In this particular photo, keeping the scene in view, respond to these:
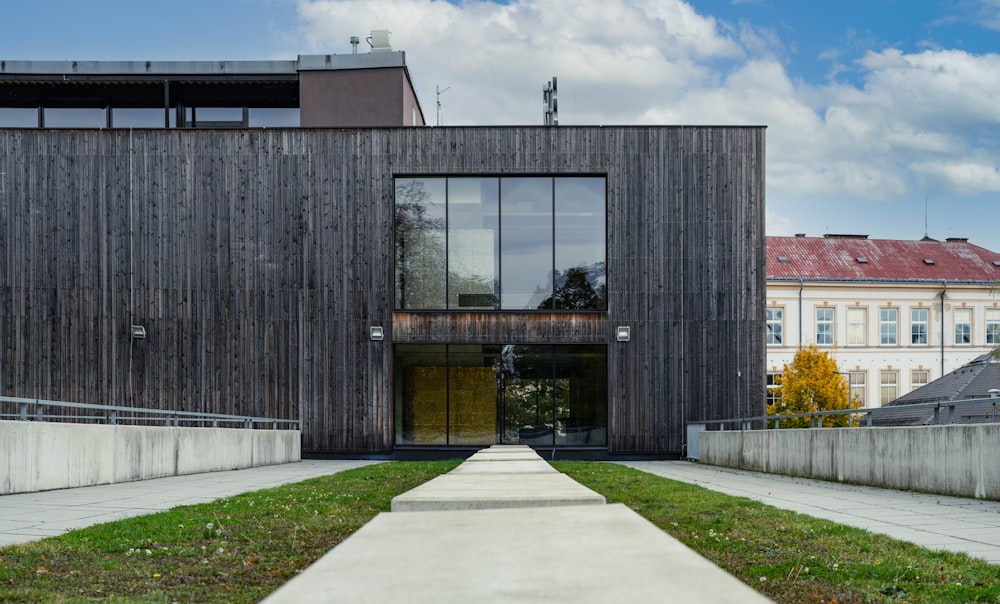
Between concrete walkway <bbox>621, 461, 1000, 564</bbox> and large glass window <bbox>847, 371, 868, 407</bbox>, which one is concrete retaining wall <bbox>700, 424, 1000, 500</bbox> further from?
large glass window <bbox>847, 371, 868, 407</bbox>

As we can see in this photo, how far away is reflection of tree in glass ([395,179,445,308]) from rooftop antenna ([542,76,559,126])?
5.96m

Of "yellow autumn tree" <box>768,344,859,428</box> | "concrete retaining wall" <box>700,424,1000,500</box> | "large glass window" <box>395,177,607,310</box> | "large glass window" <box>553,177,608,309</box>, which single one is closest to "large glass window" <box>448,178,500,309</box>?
"large glass window" <box>395,177,607,310</box>

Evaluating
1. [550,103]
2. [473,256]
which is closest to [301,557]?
[473,256]

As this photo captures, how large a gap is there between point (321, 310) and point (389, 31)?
33.9 feet

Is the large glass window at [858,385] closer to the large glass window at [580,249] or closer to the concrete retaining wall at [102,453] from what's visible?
the large glass window at [580,249]

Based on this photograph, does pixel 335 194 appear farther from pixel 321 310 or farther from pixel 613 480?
pixel 613 480

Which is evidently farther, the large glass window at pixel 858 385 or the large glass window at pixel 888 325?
the large glass window at pixel 888 325

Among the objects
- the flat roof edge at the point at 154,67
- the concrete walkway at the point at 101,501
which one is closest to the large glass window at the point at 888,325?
the flat roof edge at the point at 154,67

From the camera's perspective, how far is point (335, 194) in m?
25.0

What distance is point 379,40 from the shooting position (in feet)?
96.5

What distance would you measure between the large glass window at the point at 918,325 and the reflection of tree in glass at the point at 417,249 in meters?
47.2

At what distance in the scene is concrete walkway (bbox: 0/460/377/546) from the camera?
7.66 metres

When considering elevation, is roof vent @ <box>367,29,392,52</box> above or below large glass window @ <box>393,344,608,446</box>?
above

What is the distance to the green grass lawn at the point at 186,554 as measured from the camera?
15.4ft
